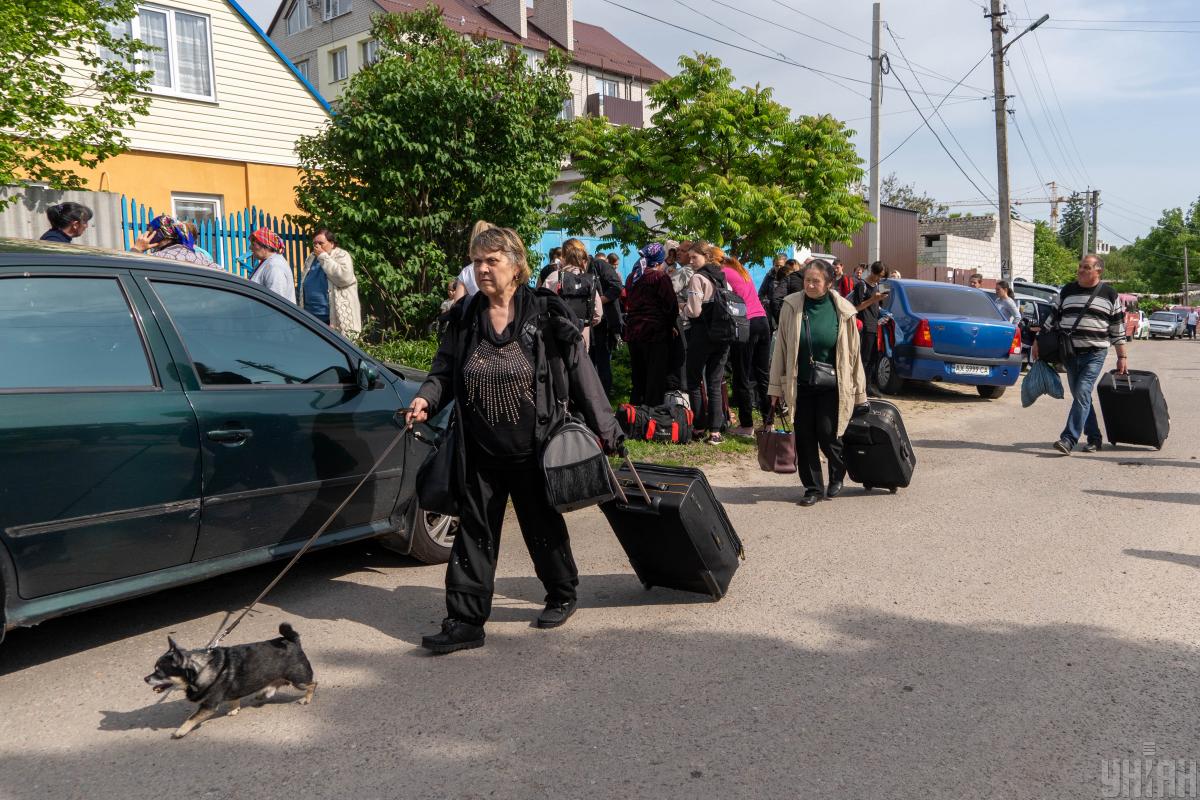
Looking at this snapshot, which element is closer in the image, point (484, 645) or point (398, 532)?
point (484, 645)

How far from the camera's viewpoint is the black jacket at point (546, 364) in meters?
4.26

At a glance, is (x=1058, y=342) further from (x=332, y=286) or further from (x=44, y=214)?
(x=44, y=214)

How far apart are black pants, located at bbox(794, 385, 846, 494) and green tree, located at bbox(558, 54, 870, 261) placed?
8.26m

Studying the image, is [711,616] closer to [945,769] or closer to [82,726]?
[945,769]

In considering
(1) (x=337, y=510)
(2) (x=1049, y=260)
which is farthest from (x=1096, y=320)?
(2) (x=1049, y=260)

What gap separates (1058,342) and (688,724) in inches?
287

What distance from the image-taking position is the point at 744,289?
9.59 metres

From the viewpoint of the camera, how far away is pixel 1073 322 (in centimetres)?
916

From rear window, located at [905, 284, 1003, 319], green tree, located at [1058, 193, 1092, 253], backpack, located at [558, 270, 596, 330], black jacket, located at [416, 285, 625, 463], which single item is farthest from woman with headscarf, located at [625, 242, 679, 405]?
green tree, located at [1058, 193, 1092, 253]

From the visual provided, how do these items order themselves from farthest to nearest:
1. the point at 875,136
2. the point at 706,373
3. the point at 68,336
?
1. the point at 875,136
2. the point at 706,373
3. the point at 68,336

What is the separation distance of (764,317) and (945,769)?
23.5 feet

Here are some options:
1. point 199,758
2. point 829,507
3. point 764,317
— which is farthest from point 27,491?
point 764,317

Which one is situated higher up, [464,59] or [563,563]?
[464,59]

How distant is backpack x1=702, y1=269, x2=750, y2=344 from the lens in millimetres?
8977
